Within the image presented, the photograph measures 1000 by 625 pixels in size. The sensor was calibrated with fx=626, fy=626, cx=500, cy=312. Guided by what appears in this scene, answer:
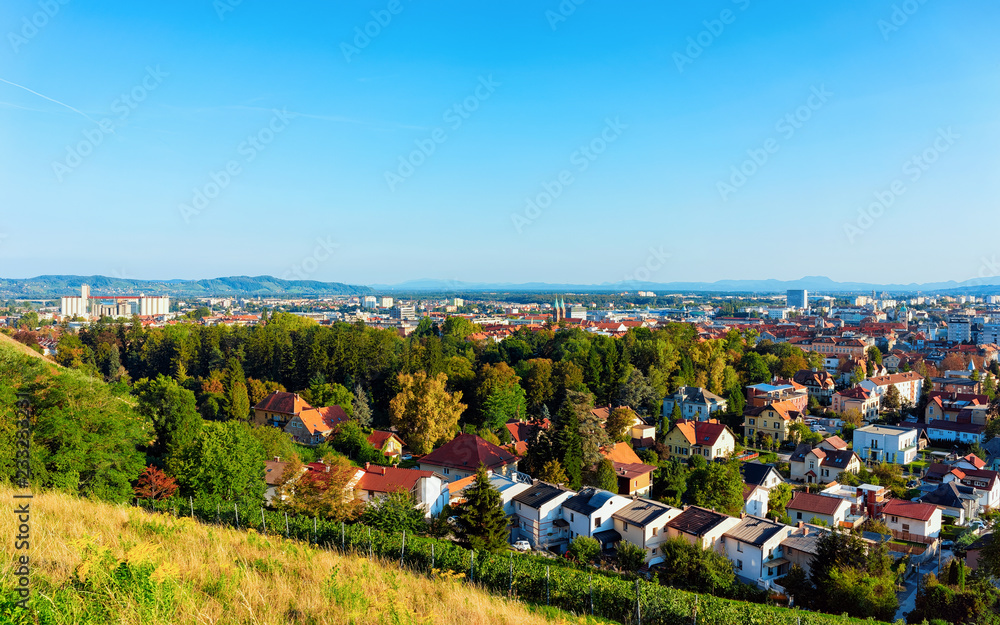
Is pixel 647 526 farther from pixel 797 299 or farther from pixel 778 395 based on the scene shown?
pixel 797 299

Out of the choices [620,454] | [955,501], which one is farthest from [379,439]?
[955,501]

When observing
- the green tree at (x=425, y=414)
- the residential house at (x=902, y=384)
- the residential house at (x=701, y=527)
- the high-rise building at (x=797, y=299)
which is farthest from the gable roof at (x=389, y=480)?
the high-rise building at (x=797, y=299)

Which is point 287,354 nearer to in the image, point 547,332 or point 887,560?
point 547,332

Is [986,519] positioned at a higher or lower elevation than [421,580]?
lower

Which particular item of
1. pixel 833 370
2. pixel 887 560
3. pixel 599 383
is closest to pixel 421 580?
pixel 887 560

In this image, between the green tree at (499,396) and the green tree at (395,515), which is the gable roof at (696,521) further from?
the green tree at (499,396)
